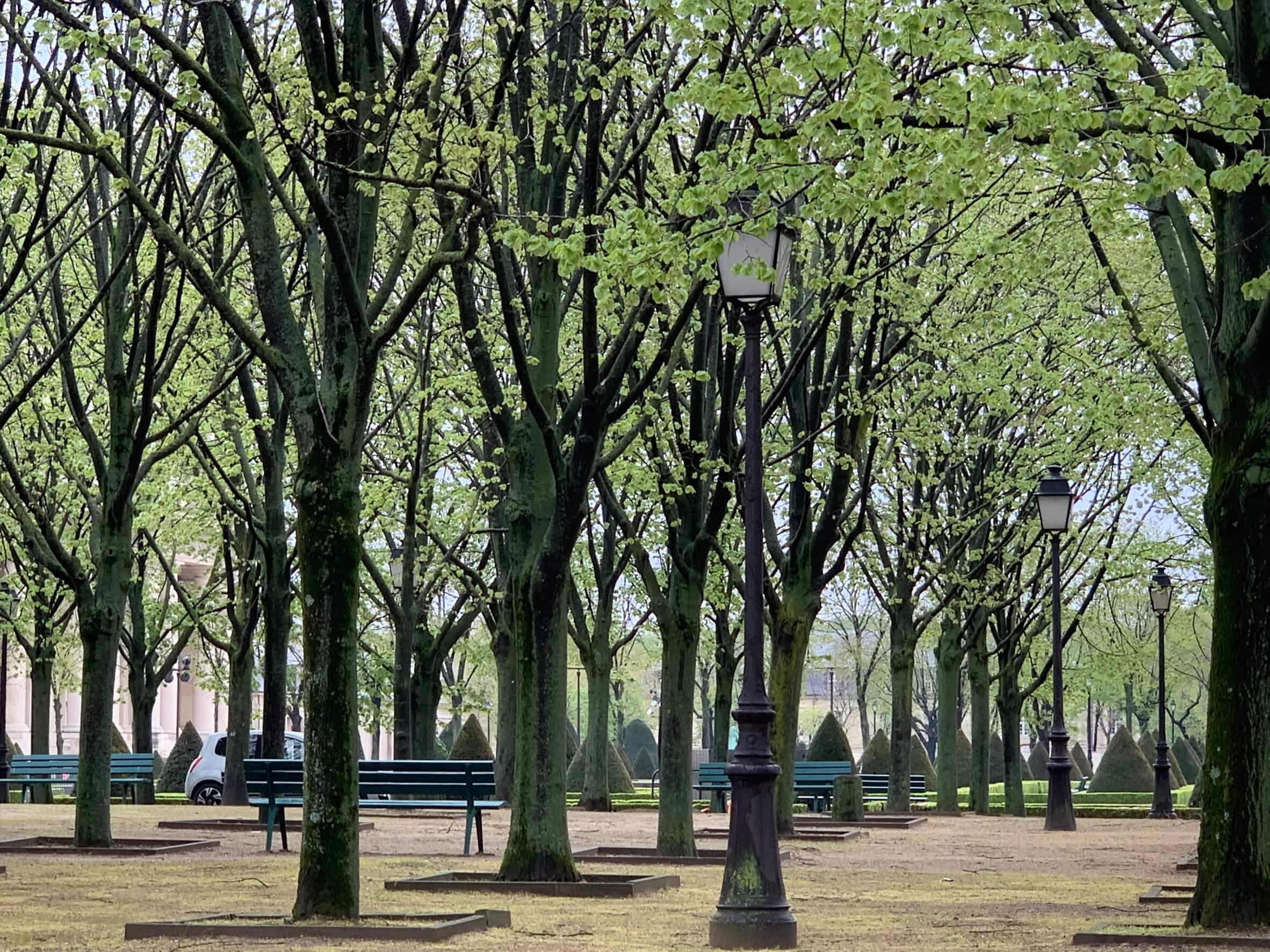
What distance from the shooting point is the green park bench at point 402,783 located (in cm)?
1802

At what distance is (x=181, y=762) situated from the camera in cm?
3856

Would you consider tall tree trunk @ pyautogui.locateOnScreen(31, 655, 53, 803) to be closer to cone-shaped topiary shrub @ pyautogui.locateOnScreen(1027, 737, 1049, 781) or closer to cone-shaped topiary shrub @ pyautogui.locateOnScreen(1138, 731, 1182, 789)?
cone-shaped topiary shrub @ pyautogui.locateOnScreen(1138, 731, 1182, 789)

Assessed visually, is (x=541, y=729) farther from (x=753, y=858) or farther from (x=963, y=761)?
(x=963, y=761)

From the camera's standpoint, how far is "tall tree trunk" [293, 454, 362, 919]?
1053 centimetres

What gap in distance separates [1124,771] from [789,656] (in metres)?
22.6

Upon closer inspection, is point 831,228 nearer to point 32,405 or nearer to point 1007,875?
point 1007,875

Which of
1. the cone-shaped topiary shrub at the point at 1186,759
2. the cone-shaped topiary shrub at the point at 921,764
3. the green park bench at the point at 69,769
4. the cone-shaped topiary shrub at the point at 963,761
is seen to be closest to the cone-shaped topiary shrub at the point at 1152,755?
the cone-shaped topiary shrub at the point at 1186,759

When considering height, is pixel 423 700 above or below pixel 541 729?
A: below

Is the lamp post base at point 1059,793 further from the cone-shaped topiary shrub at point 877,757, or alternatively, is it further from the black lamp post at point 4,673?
the black lamp post at point 4,673

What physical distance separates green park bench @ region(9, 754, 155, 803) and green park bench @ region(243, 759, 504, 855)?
11.2m

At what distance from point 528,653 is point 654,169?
708 centimetres

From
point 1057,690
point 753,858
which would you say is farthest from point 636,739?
point 753,858

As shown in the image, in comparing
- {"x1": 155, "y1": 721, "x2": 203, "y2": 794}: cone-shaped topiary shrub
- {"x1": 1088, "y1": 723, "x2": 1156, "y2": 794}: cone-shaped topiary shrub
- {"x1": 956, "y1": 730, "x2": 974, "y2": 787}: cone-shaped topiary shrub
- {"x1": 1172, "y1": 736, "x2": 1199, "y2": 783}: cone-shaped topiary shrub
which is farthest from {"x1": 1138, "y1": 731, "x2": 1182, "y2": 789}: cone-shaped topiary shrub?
{"x1": 155, "y1": 721, "x2": 203, "y2": 794}: cone-shaped topiary shrub

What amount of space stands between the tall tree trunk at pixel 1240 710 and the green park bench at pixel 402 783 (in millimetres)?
8806
